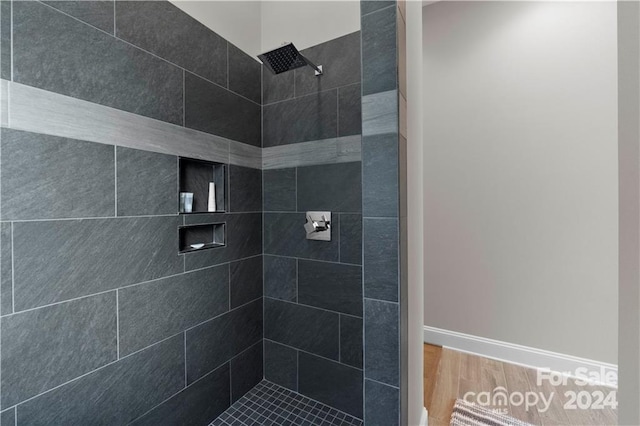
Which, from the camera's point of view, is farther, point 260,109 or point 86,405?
point 260,109

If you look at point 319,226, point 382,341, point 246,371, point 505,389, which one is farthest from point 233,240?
point 505,389

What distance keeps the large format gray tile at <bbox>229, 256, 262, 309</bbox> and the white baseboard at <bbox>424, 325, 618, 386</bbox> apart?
5.09 feet

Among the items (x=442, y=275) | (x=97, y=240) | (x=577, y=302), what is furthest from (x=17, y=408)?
(x=577, y=302)

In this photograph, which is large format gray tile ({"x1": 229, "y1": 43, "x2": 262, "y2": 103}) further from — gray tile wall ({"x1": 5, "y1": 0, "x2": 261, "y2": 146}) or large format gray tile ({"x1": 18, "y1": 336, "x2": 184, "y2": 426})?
large format gray tile ({"x1": 18, "y1": 336, "x2": 184, "y2": 426})

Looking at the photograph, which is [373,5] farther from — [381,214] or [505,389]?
[505,389]

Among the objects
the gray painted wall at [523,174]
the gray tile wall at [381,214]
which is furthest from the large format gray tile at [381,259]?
the gray painted wall at [523,174]

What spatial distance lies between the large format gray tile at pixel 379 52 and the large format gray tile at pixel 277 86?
0.95m

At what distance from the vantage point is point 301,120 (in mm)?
1774

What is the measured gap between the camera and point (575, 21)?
1.89 metres

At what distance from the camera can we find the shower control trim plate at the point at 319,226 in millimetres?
1646

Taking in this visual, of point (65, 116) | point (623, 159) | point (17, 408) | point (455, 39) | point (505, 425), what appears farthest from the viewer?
point (455, 39)

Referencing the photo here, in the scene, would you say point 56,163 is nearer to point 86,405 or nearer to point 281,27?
point 86,405

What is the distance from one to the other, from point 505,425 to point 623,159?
68.3 inches

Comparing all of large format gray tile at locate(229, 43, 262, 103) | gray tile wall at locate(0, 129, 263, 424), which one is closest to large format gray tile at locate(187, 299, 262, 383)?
gray tile wall at locate(0, 129, 263, 424)
